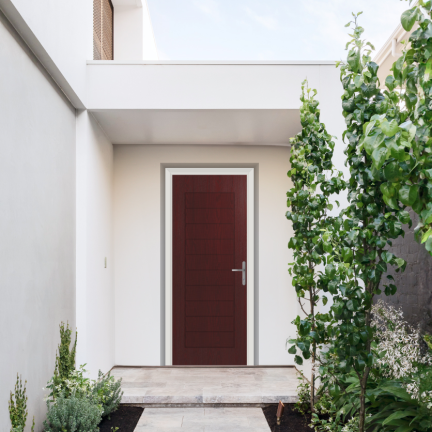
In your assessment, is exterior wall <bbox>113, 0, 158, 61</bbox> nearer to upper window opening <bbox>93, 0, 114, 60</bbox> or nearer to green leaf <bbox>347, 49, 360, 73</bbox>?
upper window opening <bbox>93, 0, 114, 60</bbox>

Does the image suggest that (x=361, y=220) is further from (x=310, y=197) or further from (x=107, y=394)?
(x=107, y=394)

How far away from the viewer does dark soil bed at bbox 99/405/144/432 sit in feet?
9.77

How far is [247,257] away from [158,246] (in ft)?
3.10

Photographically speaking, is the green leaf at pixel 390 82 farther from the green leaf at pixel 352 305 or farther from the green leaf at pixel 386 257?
the green leaf at pixel 352 305

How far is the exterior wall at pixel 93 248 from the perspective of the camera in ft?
10.6

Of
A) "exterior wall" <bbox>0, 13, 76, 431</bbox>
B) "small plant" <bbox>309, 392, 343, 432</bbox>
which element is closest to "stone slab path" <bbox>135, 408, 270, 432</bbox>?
"small plant" <bbox>309, 392, 343, 432</bbox>

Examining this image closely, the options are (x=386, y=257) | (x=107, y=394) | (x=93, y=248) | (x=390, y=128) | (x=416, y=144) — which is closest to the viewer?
(x=390, y=128)

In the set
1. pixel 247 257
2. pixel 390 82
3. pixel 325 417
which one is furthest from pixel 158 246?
pixel 390 82

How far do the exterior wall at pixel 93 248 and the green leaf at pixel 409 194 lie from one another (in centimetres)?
247

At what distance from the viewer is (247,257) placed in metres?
4.48

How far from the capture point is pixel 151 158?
4.45m

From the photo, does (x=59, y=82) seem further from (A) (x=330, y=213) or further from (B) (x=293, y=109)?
(A) (x=330, y=213)

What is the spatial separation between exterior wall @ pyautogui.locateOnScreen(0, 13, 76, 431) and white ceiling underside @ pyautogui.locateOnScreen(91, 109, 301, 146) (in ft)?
2.20

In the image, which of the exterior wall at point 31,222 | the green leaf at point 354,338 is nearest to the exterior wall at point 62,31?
the exterior wall at point 31,222
